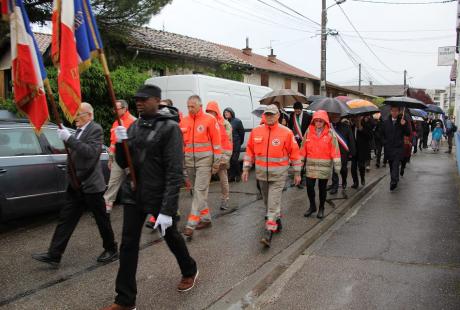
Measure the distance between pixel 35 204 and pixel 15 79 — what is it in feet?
9.29

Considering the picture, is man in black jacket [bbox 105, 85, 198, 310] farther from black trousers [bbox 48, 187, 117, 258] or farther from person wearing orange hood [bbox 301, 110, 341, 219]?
person wearing orange hood [bbox 301, 110, 341, 219]

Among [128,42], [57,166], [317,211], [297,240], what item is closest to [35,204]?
[57,166]

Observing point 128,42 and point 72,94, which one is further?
point 128,42

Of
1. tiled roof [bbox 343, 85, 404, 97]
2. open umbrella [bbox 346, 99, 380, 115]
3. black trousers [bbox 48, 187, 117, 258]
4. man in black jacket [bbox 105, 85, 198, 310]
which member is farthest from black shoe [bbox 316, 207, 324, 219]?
tiled roof [bbox 343, 85, 404, 97]

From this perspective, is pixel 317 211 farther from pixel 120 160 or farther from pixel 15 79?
pixel 15 79

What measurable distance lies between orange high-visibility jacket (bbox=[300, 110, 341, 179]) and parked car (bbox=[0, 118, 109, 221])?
150 inches

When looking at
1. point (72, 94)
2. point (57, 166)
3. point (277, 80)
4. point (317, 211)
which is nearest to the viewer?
point (72, 94)

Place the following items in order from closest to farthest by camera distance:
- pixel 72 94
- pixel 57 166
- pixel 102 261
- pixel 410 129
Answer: pixel 72 94, pixel 102 261, pixel 57 166, pixel 410 129

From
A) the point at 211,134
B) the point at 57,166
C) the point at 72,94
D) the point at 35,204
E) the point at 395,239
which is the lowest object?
the point at 395,239

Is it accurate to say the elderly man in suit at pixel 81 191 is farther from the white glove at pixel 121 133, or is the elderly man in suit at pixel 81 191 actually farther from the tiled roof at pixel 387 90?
the tiled roof at pixel 387 90

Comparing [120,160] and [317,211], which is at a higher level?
[120,160]

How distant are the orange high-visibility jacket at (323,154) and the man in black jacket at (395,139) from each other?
3.24m

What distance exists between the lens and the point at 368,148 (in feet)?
33.6

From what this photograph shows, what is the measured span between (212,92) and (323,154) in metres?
4.34
